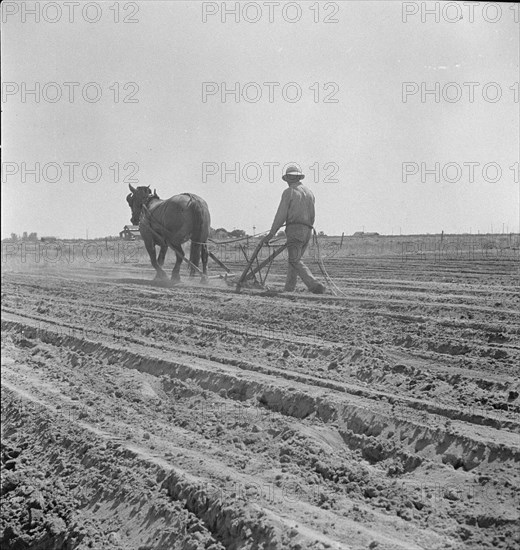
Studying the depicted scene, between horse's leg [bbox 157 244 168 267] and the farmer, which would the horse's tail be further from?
the farmer

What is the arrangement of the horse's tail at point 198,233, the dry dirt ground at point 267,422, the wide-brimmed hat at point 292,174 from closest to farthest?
the dry dirt ground at point 267,422, the wide-brimmed hat at point 292,174, the horse's tail at point 198,233

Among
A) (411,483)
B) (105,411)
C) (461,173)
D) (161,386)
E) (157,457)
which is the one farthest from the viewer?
(161,386)

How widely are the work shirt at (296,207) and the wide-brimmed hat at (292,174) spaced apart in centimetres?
6

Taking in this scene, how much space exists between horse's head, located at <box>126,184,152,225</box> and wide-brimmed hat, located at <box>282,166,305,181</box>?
98cm

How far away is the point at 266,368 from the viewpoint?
4406 mm

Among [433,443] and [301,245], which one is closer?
[433,443]

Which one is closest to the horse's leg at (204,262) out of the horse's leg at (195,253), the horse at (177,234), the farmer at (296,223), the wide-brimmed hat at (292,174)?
the horse at (177,234)

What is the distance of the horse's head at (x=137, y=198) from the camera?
4291 mm

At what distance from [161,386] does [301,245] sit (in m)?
2.12

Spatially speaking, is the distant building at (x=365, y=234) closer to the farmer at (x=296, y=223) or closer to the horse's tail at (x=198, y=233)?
the farmer at (x=296, y=223)

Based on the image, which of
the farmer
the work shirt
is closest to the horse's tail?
the farmer

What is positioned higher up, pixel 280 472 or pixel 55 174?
pixel 55 174

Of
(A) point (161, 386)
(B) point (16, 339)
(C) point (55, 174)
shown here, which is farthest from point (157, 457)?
(B) point (16, 339)

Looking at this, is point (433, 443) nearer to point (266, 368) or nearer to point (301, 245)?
point (266, 368)
